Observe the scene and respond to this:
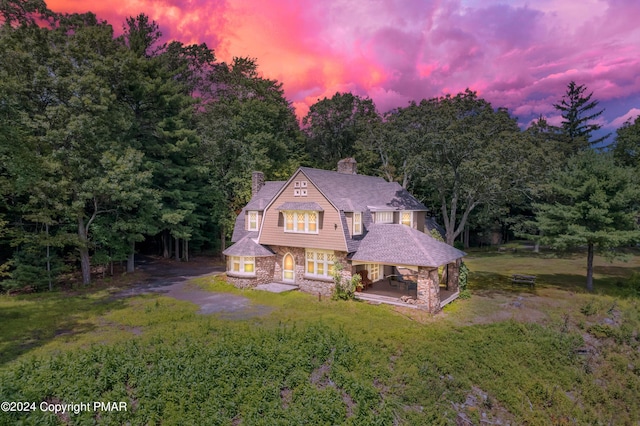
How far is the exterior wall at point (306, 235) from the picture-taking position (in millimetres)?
21688

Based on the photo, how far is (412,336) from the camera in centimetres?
1484

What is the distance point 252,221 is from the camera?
89.4 ft

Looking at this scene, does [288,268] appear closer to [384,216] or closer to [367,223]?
A: [367,223]

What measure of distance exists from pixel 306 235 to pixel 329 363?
434 inches

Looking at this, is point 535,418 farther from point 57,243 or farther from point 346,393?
point 57,243

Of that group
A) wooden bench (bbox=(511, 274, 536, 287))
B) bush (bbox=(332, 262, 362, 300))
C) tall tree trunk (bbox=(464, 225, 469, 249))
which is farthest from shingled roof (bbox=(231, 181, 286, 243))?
tall tree trunk (bbox=(464, 225, 469, 249))

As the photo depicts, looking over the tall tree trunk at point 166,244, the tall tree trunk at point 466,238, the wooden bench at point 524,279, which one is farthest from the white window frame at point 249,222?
the tall tree trunk at point 466,238

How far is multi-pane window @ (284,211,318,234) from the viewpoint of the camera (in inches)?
894

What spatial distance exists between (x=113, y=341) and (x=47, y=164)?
13.4m

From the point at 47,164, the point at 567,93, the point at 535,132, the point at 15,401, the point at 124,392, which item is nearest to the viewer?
the point at 15,401

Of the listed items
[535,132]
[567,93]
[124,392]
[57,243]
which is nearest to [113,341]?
[124,392]

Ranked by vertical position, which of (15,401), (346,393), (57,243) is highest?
(57,243)

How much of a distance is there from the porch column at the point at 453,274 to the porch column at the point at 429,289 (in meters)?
3.67

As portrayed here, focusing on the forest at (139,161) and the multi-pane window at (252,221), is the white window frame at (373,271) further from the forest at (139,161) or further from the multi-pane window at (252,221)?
the multi-pane window at (252,221)
